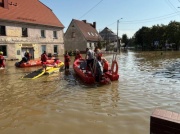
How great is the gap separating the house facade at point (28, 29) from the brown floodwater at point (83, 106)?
1750 cm

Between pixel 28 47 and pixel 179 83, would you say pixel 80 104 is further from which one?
pixel 28 47

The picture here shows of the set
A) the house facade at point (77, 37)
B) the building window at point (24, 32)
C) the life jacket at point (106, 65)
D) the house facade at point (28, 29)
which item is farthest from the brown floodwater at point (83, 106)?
the house facade at point (77, 37)

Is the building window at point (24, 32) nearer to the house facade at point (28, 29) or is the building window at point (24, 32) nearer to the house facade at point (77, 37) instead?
the house facade at point (28, 29)

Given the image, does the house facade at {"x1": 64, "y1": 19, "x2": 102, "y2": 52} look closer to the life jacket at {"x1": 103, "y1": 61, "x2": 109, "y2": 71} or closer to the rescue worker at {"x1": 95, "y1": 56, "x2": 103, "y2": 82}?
the life jacket at {"x1": 103, "y1": 61, "x2": 109, "y2": 71}

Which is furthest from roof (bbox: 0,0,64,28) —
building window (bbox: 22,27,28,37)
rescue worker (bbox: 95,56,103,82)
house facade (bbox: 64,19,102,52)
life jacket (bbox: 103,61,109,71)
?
rescue worker (bbox: 95,56,103,82)

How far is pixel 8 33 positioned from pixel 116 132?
2465cm

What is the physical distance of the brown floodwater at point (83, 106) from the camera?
560cm

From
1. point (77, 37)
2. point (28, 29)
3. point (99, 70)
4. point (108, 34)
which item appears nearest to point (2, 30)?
point (28, 29)

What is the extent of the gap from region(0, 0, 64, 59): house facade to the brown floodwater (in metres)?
17.5

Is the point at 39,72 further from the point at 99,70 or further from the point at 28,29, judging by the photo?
the point at 28,29

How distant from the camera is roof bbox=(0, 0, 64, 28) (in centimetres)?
2733

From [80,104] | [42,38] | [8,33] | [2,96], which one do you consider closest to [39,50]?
[42,38]

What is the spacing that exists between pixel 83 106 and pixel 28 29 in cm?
2414

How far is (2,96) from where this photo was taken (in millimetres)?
8906
